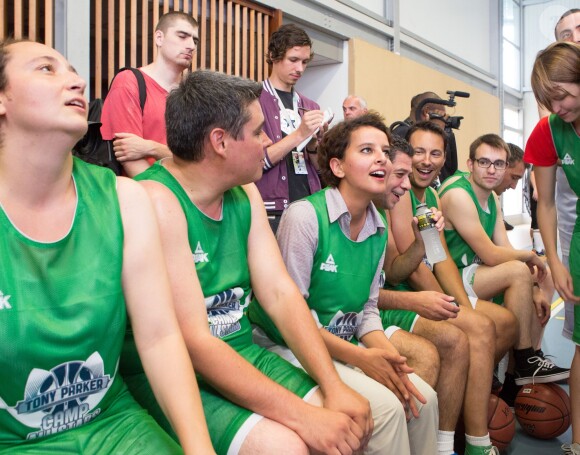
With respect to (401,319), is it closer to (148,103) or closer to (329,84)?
(148,103)

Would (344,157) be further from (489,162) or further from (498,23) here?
(498,23)

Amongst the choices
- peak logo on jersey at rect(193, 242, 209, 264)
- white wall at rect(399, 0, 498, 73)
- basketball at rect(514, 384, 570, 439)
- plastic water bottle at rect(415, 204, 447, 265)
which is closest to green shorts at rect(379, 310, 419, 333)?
plastic water bottle at rect(415, 204, 447, 265)

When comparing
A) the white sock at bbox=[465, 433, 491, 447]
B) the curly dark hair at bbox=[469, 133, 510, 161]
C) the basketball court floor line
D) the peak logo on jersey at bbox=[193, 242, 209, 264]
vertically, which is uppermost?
the curly dark hair at bbox=[469, 133, 510, 161]

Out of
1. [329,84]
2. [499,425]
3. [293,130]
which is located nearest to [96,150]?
[293,130]

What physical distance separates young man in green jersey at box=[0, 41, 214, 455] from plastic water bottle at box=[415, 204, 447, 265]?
1.43 m

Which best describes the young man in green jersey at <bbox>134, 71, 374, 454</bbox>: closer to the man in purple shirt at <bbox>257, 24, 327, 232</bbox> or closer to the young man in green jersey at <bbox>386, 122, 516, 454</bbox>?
the young man in green jersey at <bbox>386, 122, 516, 454</bbox>

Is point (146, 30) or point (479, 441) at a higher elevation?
point (146, 30)

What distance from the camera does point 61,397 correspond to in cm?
128

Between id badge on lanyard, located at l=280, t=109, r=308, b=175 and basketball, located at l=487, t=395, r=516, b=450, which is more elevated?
id badge on lanyard, located at l=280, t=109, r=308, b=175

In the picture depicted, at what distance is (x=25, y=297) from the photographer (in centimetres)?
124

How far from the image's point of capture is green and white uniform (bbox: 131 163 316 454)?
67.8 inches

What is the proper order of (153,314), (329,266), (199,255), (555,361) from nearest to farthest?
(153,314), (199,255), (329,266), (555,361)

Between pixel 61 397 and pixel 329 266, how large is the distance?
1.13 m

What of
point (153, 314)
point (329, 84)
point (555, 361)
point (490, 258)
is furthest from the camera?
point (329, 84)
